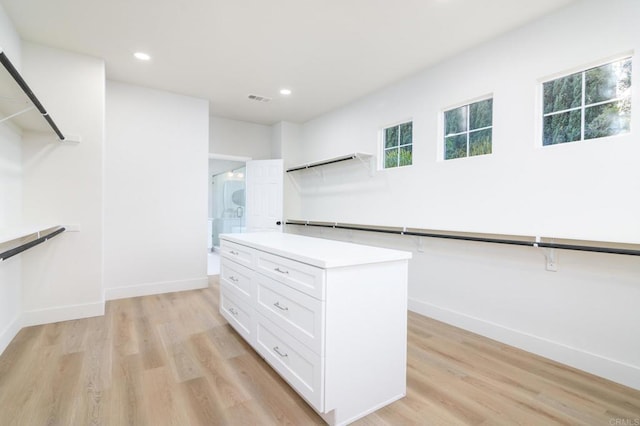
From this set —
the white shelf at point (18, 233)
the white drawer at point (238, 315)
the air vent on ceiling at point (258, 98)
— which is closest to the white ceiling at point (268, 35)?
the air vent on ceiling at point (258, 98)

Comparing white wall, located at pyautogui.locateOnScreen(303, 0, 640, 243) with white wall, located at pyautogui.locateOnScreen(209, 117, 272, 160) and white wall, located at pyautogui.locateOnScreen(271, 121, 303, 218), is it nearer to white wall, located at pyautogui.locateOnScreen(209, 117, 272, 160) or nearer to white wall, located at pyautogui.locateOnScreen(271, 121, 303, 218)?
white wall, located at pyautogui.locateOnScreen(271, 121, 303, 218)

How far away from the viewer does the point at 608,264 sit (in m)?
2.17

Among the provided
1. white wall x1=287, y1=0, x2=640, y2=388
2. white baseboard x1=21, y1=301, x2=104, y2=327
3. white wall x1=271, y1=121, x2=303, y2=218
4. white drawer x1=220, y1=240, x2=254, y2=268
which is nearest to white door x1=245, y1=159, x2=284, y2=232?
white wall x1=271, y1=121, x2=303, y2=218

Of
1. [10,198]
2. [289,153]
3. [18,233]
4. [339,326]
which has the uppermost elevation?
[289,153]

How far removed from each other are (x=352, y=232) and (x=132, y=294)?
3.06 meters

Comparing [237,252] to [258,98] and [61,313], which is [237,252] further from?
[258,98]

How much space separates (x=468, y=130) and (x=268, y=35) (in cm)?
219

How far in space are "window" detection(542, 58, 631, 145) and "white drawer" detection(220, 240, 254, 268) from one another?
8.59 feet

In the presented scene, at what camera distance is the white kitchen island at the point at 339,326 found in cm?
161

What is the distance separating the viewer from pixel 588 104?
237 cm

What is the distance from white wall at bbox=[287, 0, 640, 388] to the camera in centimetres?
214

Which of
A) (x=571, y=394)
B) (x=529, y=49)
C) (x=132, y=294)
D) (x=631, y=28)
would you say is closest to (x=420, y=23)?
(x=529, y=49)

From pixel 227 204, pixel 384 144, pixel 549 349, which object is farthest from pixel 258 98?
pixel 227 204

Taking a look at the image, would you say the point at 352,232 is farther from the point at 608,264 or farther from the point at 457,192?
the point at 608,264
